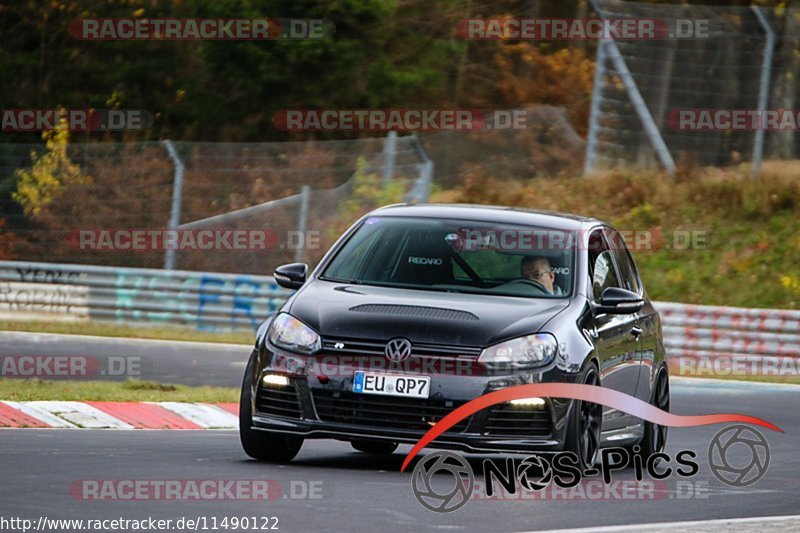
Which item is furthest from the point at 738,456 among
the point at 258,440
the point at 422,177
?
the point at 422,177

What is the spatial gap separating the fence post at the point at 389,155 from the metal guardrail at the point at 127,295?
99.1 inches

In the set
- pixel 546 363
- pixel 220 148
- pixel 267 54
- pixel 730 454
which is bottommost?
pixel 730 454

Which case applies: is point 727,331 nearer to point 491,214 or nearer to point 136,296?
point 136,296

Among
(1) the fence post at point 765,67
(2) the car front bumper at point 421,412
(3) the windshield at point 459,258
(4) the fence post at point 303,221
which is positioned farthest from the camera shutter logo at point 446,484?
(1) the fence post at point 765,67

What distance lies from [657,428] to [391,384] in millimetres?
2914

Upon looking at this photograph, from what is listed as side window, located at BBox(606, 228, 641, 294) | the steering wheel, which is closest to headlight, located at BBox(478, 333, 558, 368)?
the steering wheel

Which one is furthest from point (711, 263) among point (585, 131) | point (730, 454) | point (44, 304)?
point (730, 454)

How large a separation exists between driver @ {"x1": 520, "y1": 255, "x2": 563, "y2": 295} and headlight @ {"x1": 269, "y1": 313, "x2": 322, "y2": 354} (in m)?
1.52

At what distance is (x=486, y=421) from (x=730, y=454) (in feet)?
11.1

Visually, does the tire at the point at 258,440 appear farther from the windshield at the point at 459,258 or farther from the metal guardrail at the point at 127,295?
the metal guardrail at the point at 127,295

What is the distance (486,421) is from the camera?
941 cm

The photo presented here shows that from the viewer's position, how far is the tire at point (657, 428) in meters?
11.5

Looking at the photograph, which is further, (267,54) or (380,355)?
(267,54)

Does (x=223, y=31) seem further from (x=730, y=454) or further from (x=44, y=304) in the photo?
(x=730, y=454)
